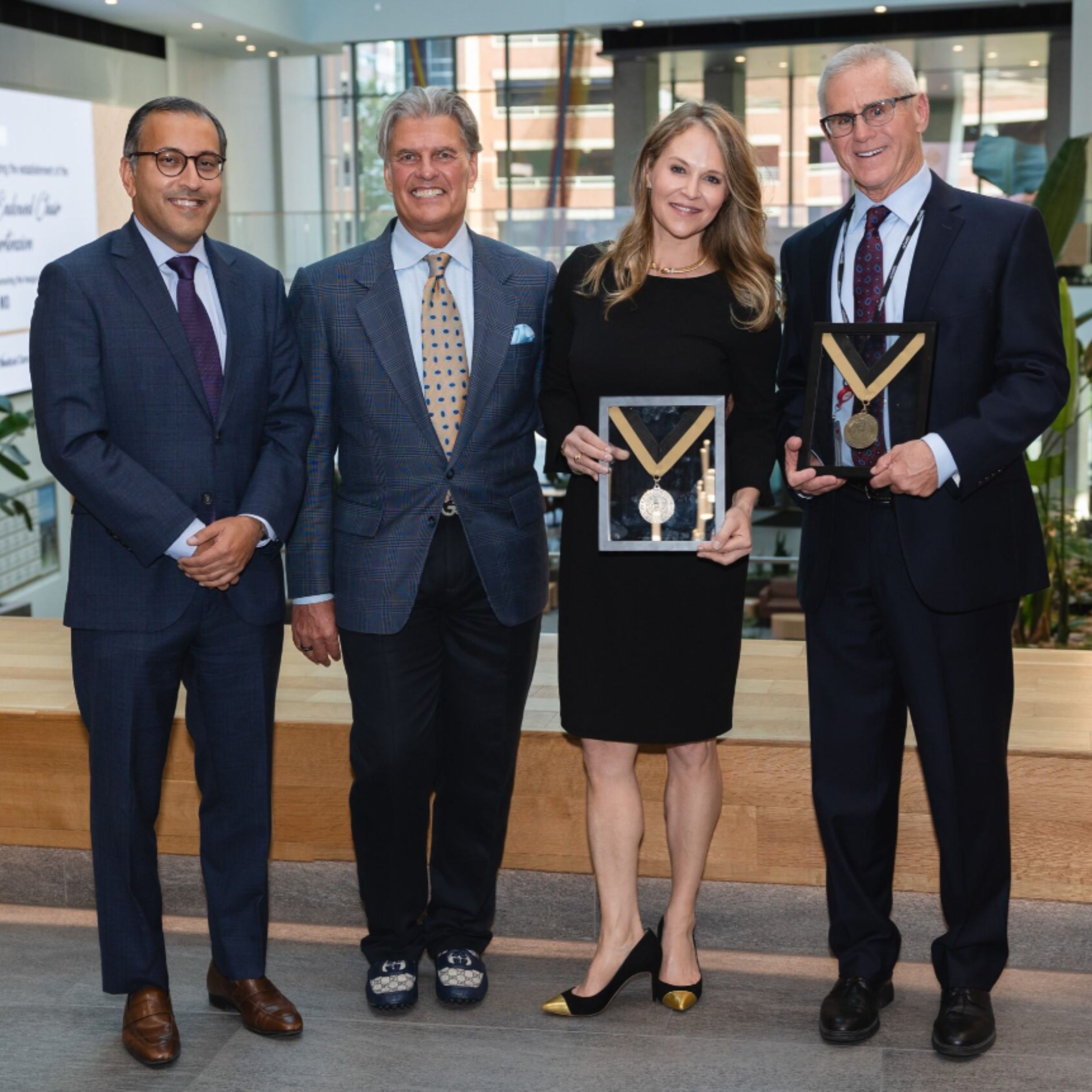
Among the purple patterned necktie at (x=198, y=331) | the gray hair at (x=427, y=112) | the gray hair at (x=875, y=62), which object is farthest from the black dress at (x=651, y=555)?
the purple patterned necktie at (x=198, y=331)

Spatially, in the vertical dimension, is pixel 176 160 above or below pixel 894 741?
above

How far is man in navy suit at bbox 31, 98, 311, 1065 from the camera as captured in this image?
268cm

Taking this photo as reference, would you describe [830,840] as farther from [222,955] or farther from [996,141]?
[996,141]

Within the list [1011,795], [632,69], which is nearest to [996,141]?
[632,69]

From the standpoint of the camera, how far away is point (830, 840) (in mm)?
2877

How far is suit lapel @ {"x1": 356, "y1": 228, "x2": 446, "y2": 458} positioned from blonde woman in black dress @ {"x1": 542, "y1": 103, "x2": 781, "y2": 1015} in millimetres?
250

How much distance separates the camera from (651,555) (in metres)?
2.85

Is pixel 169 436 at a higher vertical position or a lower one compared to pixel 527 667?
higher

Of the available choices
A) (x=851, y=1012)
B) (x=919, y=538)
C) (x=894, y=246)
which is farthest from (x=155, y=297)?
(x=851, y=1012)

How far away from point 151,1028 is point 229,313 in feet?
4.52

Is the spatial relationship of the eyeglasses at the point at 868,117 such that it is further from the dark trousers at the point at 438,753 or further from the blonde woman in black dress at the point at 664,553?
the dark trousers at the point at 438,753

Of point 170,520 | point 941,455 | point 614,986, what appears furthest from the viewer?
point 614,986

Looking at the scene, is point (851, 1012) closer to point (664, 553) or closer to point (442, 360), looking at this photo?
point (664, 553)

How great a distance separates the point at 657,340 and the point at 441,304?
0.45m
